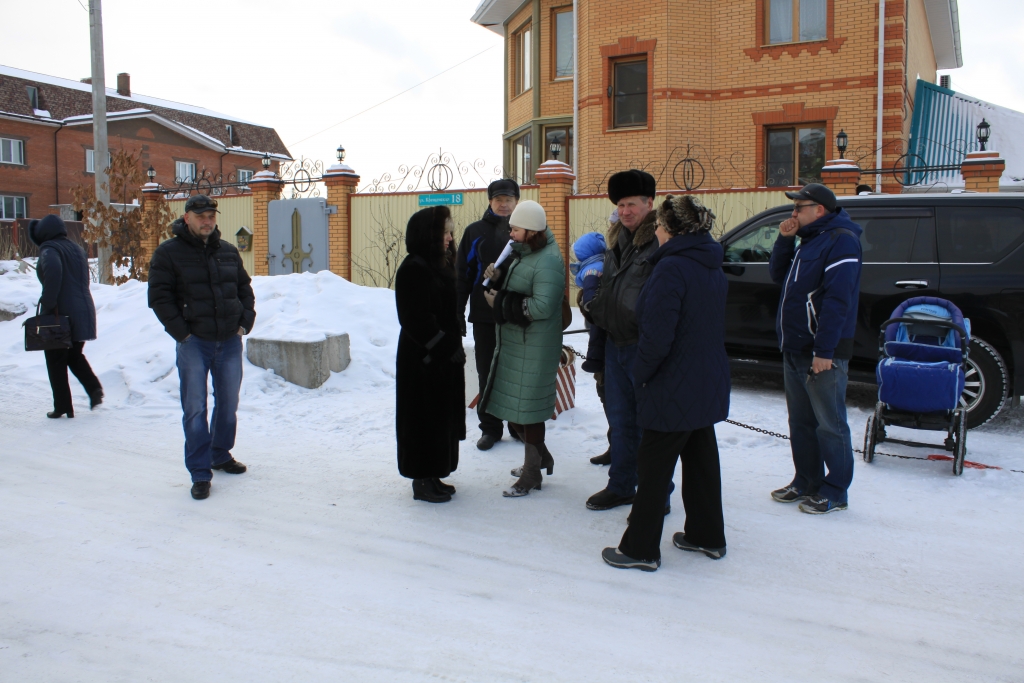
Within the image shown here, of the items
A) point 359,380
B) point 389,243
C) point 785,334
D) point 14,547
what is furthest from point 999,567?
point 389,243

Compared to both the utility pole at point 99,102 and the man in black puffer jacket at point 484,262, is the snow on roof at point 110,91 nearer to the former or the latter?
the utility pole at point 99,102

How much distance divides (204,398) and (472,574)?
2.39m

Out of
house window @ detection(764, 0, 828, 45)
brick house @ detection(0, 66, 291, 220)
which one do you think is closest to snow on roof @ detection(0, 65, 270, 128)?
brick house @ detection(0, 66, 291, 220)

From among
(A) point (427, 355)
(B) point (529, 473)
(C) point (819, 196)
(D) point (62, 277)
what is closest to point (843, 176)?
(C) point (819, 196)

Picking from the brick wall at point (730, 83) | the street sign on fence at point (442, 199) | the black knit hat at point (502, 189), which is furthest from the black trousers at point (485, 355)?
the brick wall at point (730, 83)

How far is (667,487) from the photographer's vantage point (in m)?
3.65

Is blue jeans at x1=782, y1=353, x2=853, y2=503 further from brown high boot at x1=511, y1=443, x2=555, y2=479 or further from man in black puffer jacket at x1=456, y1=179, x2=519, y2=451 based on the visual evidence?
man in black puffer jacket at x1=456, y1=179, x2=519, y2=451

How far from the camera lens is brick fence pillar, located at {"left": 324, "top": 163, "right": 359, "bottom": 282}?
15.8 m

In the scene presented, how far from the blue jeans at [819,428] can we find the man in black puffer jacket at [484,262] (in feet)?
6.95

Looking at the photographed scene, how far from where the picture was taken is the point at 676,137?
52.4 feet

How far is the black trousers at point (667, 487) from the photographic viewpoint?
11.9 feet

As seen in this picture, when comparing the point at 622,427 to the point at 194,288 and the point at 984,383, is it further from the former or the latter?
the point at 984,383

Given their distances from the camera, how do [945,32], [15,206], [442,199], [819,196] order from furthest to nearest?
[15,206] < [945,32] < [442,199] < [819,196]

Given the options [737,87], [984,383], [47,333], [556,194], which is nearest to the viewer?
[984,383]
